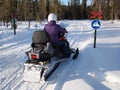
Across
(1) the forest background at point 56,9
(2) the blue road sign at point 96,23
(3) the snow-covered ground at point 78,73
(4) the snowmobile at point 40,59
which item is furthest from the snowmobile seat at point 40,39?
(1) the forest background at point 56,9

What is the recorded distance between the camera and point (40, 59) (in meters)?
7.37

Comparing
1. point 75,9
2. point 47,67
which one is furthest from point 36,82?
point 75,9

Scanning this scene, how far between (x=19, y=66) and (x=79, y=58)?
92.5 inches

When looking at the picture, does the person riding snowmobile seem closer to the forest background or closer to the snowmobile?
the snowmobile

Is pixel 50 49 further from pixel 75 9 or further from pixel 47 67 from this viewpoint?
pixel 75 9

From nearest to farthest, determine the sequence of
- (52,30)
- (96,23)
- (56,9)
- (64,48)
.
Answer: (52,30) → (64,48) → (96,23) → (56,9)

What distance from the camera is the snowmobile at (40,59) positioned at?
711cm

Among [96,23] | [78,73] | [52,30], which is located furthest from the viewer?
[96,23]

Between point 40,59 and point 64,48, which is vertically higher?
point 64,48

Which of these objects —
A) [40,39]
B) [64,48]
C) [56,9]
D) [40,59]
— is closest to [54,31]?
[40,39]

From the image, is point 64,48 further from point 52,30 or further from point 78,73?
point 78,73

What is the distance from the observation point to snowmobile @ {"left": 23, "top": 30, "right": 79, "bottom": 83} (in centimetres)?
711

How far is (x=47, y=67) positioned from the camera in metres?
7.42

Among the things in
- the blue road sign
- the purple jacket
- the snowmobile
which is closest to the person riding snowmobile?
the purple jacket
